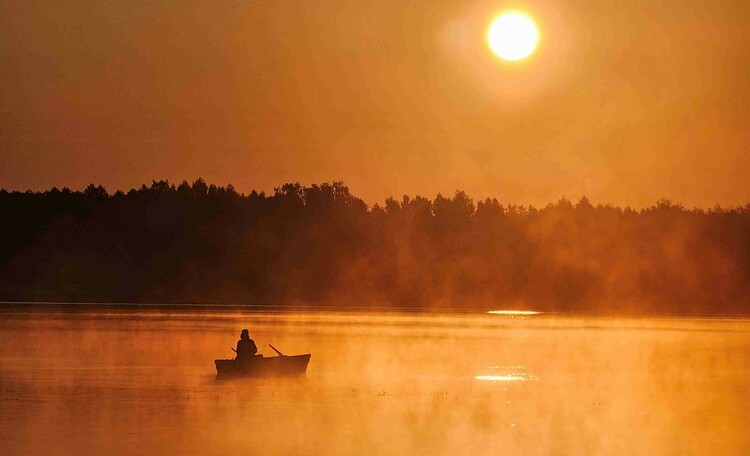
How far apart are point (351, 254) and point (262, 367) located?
88511 mm

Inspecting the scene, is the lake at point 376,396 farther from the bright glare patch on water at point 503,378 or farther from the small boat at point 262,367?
the small boat at point 262,367

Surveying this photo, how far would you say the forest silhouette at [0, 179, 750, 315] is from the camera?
11456cm

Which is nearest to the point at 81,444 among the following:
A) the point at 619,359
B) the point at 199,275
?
the point at 619,359

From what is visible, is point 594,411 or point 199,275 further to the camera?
point 199,275

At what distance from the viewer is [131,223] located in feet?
392

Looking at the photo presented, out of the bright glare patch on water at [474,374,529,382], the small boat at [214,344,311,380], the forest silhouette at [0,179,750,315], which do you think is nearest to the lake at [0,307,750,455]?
the bright glare patch on water at [474,374,529,382]

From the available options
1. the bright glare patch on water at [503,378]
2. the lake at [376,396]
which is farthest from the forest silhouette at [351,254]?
the bright glare patch on water at [503,378]

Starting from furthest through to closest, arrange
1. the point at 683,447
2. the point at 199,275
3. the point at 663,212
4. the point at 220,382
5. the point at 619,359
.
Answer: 1. the point at 663,212
2. the point at 199,275
3. the point at 619,359
4. the point at 220,382
5. the point at 683,447

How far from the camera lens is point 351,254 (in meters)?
123

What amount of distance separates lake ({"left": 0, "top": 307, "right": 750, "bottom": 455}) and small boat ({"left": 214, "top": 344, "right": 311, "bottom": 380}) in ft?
0.94

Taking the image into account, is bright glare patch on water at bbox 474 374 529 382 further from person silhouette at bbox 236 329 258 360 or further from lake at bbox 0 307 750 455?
person silhouette at bbox 236 329 258 360

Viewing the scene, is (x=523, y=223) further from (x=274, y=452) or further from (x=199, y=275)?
(x=274, y=452)

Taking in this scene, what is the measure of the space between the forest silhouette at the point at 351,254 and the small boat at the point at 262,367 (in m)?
77.4

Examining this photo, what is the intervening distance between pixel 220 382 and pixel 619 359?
58.2 ft
